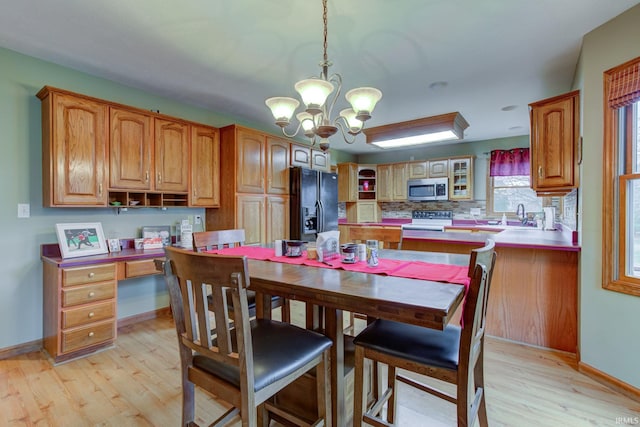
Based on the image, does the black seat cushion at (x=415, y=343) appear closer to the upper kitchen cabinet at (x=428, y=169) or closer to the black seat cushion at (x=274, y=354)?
the black seat cushion at (x=274, y=354)

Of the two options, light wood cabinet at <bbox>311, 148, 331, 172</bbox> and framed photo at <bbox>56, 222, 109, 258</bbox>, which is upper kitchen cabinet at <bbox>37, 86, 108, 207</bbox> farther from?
light wood cabinet at <bbox>311, 148, 331, 172</bbox>

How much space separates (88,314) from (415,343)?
8.22 ft

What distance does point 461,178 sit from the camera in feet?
18.2

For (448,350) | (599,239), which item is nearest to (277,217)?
(448,350)

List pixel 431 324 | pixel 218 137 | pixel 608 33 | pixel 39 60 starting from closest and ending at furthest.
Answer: pixel 431 324, pixel 608 33, pixel 39 60, pixel 218 137

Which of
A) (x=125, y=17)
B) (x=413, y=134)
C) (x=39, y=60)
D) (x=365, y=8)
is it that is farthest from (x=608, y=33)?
(x=39, y=60)

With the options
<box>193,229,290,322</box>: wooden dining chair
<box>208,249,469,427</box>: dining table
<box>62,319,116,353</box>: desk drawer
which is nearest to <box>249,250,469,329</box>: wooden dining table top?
<box>208,249,469,427</box>: dining table

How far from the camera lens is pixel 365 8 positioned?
1.86 metres

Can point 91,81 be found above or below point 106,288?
above

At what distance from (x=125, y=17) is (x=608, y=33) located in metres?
3.23

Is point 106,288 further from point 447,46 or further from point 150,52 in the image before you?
point 447,46

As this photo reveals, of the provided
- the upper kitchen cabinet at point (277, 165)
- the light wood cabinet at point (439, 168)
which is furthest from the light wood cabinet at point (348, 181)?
the upper kitchen cabinet at point (277, 165)

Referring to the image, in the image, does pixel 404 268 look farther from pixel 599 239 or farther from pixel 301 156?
pixel 301 156

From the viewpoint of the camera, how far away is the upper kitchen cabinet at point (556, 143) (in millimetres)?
2436
